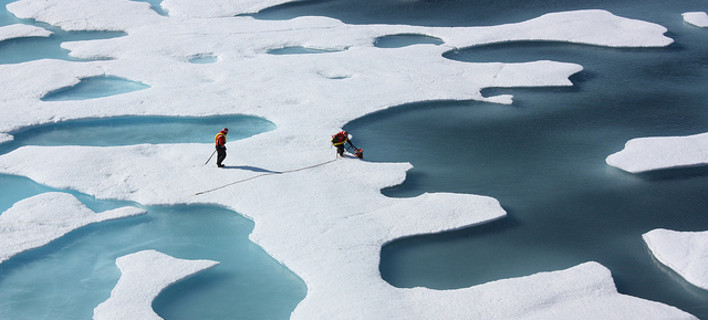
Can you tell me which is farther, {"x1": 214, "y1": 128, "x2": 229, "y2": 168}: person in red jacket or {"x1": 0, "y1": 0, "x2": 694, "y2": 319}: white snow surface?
{"x1": 214, "y1": 128, "x2": 229, "y2": 168}: person in red jacket

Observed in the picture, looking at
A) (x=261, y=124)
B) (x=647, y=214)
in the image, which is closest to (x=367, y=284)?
(x=647, y=214)

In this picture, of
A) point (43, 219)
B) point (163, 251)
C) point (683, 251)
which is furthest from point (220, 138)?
point (683, 251)

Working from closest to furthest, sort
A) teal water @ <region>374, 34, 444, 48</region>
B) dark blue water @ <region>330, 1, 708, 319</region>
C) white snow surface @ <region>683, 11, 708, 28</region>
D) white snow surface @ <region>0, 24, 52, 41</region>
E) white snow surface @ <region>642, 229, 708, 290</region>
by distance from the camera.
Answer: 1. white snow surface @ <region>642, 229, 708, 290</region>
2. dark blue water @ <region>330, 1, 708, 319</region>
3. teal water @ <region>374, 34, 444, 48</region>
4. white snow surface @ <region>683, 11, 708, 28</region>
5. white snow surface @ <region>0, 24, 52, 41</region>

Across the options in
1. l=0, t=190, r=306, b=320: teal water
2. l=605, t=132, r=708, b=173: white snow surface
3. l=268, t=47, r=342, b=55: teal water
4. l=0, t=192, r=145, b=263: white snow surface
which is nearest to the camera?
l=0, t=190, r=306, b=320: teal water

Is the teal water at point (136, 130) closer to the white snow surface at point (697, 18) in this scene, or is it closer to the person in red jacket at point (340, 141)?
the person in red jacket at point (340, 141)

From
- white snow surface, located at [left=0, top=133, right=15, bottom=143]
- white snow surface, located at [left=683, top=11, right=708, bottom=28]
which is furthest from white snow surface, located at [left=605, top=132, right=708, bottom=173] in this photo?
white snow surface, located at [left=0, top=133, right=15, bottom=143]

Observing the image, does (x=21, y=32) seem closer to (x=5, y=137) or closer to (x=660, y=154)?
(x=5, y=137)

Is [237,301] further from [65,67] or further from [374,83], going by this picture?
[65,67]

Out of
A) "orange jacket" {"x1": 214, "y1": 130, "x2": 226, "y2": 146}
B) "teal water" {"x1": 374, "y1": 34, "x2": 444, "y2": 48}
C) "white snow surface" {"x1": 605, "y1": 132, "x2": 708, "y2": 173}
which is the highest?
"teal water" {"x1": 374, "y1": 34, "x2": 444, "y2": 48}

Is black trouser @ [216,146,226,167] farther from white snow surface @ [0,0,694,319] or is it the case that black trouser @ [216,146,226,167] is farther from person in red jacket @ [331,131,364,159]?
person in red jacket @ [331,131,364,159]
